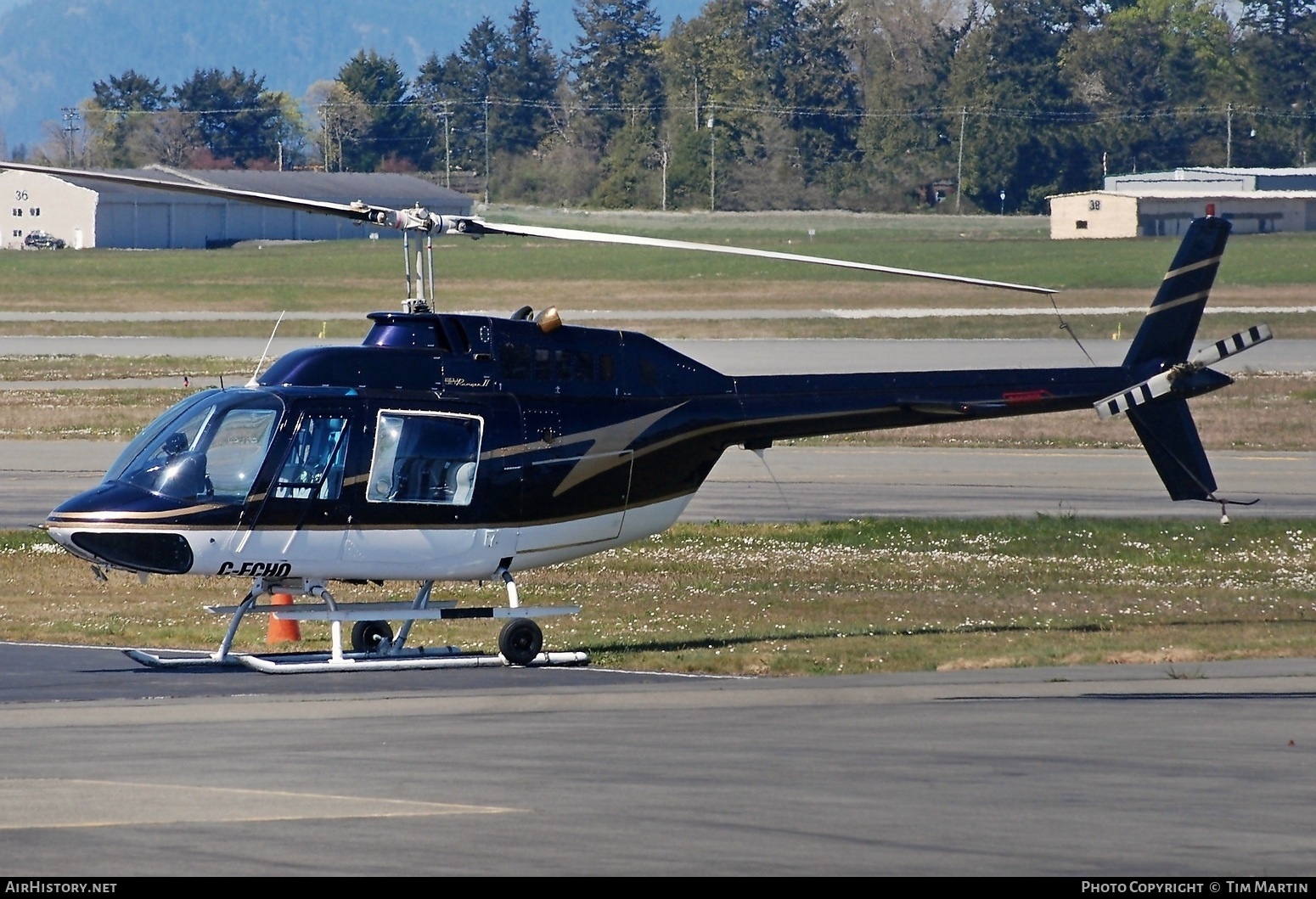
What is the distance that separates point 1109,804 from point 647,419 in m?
6.81

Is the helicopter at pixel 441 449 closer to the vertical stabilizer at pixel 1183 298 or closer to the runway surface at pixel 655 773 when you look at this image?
the vertical stabilizer at pixel 1183 298

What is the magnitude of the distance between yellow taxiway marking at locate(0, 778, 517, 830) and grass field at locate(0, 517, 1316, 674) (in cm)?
526

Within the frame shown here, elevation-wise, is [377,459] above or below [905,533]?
above

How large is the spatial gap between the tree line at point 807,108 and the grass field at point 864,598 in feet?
356

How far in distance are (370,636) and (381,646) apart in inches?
10.9

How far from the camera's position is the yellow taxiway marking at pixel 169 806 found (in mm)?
8352

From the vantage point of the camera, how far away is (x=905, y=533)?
69.0ft

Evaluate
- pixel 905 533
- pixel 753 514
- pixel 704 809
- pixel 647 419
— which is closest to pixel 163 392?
pixel 753 514

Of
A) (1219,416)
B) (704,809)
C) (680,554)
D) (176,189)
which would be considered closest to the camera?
(704,809)

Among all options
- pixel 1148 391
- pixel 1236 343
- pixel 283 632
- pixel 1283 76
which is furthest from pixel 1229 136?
pixel 283 632

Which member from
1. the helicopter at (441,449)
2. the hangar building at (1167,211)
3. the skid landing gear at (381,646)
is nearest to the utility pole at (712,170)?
the hangar building at (1167,211)

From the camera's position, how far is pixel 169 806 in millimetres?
8641

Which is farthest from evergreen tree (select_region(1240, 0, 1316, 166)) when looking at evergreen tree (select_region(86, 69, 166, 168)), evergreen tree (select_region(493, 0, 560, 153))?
evergreen tree (select_region(86, 69, 166, 168))

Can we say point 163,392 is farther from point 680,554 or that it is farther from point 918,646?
point 918,646
